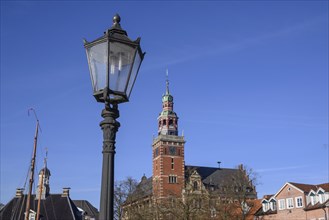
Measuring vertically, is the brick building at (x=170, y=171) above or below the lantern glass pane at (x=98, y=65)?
above

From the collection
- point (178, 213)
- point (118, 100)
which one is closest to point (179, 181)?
point (178, 213)

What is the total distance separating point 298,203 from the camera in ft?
172

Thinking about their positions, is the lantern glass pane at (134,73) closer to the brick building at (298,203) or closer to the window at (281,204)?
the brick building at (298,203)

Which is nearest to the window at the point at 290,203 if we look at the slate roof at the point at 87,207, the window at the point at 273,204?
the window at the point at 273,204

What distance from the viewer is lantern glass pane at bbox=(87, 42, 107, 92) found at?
6043 millimetres

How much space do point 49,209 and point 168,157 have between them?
86.3 ft

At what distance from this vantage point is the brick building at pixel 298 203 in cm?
4916

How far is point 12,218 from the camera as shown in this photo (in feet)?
204

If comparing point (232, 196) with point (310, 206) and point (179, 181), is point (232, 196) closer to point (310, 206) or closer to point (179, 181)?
point (310, 206)

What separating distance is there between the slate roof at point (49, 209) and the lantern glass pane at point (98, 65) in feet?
200

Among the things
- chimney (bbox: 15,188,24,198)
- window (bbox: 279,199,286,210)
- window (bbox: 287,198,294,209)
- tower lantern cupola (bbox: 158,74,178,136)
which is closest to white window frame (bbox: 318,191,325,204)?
window (bbox: 287,198,294,209)

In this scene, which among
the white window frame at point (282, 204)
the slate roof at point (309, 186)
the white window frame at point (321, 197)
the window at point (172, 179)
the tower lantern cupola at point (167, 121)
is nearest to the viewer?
the white window frame at point (321, 197)

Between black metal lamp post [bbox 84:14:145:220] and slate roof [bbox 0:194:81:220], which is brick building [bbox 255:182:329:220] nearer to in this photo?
slate roof [bbox 0:194:81:220]

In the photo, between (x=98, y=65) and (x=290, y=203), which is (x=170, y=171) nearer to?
(x=290, y=203)
